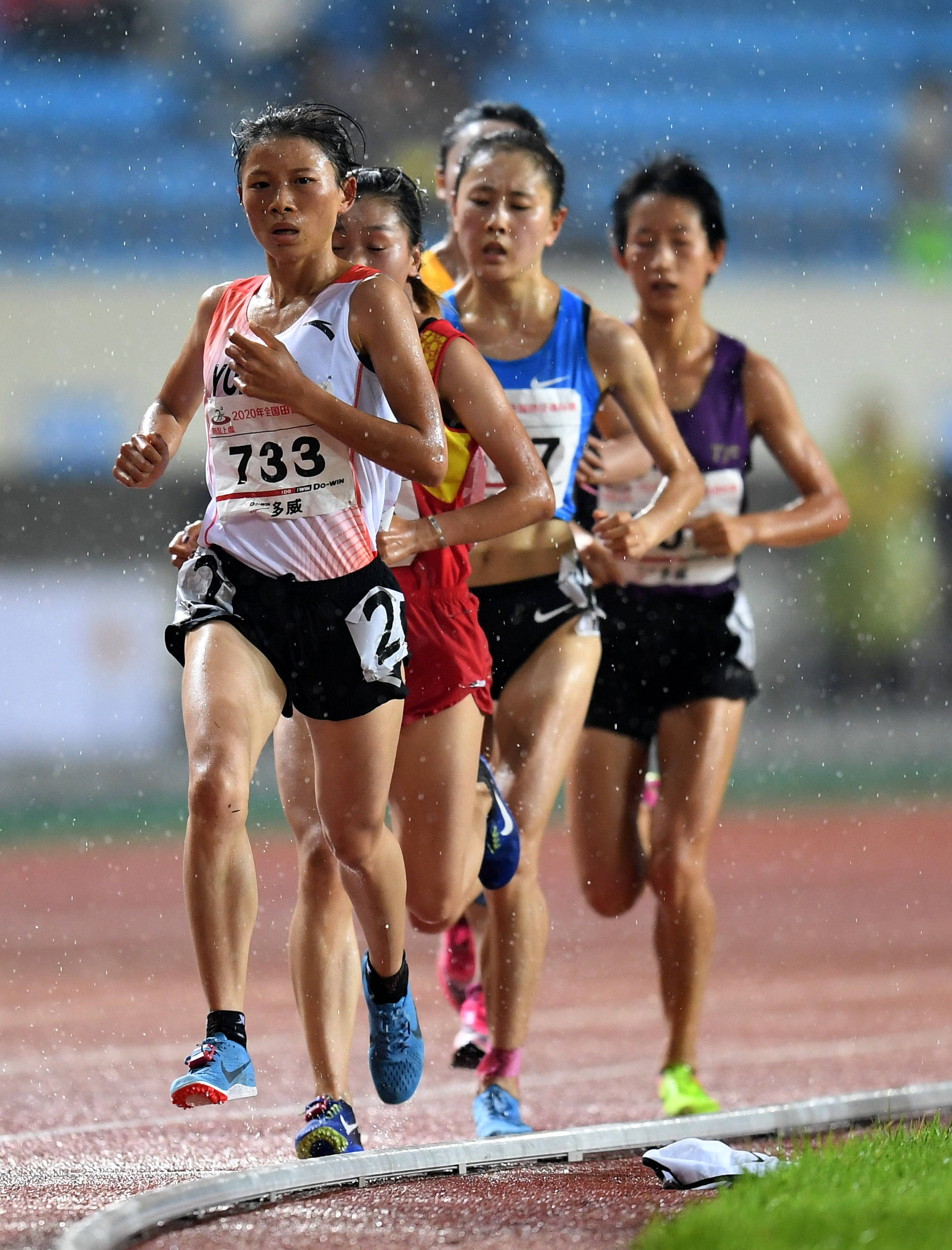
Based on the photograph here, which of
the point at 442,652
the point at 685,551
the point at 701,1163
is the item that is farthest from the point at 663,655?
the point at 701,1163

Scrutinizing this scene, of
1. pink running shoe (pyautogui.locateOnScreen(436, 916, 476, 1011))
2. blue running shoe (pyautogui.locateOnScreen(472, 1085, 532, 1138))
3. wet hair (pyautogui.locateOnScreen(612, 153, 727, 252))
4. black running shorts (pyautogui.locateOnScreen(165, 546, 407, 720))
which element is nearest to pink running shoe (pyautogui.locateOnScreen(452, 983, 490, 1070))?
pink running shoe (pyautogui.locateOnScreen(436, 916, 476, 1011))

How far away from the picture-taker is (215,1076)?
3537 mm

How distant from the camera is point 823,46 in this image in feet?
72.3

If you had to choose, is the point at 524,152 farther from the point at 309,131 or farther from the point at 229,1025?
the point at 229,1025

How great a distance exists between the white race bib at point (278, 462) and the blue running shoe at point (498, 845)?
1126 millimetres

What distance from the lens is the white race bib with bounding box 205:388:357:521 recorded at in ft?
12.8

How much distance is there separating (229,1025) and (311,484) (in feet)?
3.63

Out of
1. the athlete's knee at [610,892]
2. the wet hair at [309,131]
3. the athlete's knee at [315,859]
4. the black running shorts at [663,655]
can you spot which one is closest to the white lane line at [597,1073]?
the athlete's knee at [610,892]

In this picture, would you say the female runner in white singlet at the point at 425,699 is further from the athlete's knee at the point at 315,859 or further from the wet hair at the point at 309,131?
the wet hair at the point at 309,131

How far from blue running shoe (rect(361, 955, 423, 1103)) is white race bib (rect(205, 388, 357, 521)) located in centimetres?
115

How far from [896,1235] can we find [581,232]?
1745cm

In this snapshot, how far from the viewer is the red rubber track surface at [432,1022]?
4.36 meters

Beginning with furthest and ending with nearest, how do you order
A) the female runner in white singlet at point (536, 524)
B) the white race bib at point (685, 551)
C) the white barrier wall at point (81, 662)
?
1. the white barrier wall at point (81, 662)
2. the white race bib at point (685, 551)
3. the female runner in white singlet at point (536, 524)

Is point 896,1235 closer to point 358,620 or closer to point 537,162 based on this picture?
point 358,620
